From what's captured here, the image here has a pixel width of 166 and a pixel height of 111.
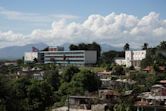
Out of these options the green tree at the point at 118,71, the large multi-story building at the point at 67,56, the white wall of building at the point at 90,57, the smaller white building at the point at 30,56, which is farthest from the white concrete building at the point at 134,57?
the smaller white building at the point at 30,56

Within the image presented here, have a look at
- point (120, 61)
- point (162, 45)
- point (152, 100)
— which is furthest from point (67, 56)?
point (152, 100)

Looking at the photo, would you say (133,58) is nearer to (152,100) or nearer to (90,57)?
(90,57)

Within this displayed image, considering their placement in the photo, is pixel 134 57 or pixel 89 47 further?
pixel 89 47

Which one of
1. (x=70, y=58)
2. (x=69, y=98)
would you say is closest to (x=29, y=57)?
(x=70, y=58)

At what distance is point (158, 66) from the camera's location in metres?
57.8

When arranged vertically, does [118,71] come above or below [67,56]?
below

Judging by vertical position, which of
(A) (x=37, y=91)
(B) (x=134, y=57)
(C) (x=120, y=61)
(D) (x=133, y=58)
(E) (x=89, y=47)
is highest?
(E) (x=89, y=47)

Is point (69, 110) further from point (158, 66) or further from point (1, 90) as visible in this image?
point (158, 66)

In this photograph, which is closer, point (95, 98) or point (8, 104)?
point (8, 104)

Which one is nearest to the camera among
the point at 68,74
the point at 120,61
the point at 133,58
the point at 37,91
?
the point at 37,91

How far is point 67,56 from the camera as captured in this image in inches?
3659

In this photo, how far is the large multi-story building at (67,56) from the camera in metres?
90.1

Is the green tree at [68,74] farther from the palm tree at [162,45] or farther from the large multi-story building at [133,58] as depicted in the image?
the large multi-story building at [133,58]

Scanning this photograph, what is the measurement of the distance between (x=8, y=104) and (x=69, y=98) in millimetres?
7557
